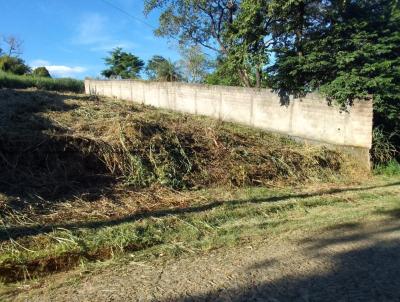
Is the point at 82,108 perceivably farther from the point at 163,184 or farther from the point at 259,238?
the point at 259,238

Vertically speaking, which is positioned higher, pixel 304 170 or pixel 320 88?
pixel 320 88

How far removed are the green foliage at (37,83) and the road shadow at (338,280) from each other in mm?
26307

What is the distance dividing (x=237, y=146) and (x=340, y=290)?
6.23 meters

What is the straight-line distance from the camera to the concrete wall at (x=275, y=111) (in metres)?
10.1

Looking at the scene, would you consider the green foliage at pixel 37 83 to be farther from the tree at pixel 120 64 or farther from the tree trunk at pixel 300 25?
the tree trunk at pixel 300 25

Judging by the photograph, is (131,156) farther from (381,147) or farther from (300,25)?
(300,25)

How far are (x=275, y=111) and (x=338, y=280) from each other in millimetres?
9186

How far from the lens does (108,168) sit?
766cm

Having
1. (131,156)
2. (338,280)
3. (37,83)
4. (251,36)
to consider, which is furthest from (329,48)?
(37,83)

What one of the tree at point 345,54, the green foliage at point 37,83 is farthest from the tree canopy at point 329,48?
the green foliage at point 37,83

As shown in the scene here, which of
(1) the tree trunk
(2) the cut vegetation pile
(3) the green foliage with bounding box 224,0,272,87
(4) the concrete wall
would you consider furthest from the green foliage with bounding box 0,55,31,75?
(1) the tree trunk

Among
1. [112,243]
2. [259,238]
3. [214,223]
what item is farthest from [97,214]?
[259,238]

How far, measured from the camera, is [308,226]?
562 centimetres

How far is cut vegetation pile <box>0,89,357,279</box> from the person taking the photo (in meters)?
5.54
